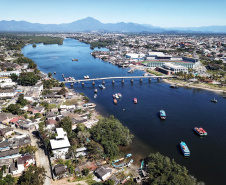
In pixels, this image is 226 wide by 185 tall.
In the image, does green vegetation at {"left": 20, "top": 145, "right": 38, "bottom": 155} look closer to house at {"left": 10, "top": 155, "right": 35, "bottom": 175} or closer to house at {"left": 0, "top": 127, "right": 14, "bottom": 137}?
house at {"left": 10, "top": 155, "right": 35, "bottom": 175}

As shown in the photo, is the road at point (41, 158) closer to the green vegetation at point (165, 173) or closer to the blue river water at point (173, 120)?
the blue river water at point (173, 120)

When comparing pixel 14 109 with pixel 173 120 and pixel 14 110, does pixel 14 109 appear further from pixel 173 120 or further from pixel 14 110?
pixel 173 120

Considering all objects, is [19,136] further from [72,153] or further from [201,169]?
[201,169]

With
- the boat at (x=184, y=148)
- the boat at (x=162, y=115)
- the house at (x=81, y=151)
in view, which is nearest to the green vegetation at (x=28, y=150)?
the house at (x=81, y=151)

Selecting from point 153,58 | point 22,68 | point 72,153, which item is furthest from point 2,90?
point 153,58

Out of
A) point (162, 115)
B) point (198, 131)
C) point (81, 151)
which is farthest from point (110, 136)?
point (198, 131)

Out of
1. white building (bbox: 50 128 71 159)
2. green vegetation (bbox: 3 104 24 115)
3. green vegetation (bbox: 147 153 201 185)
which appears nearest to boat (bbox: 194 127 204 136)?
green vegetation (bbox: 147 153 201 185)
